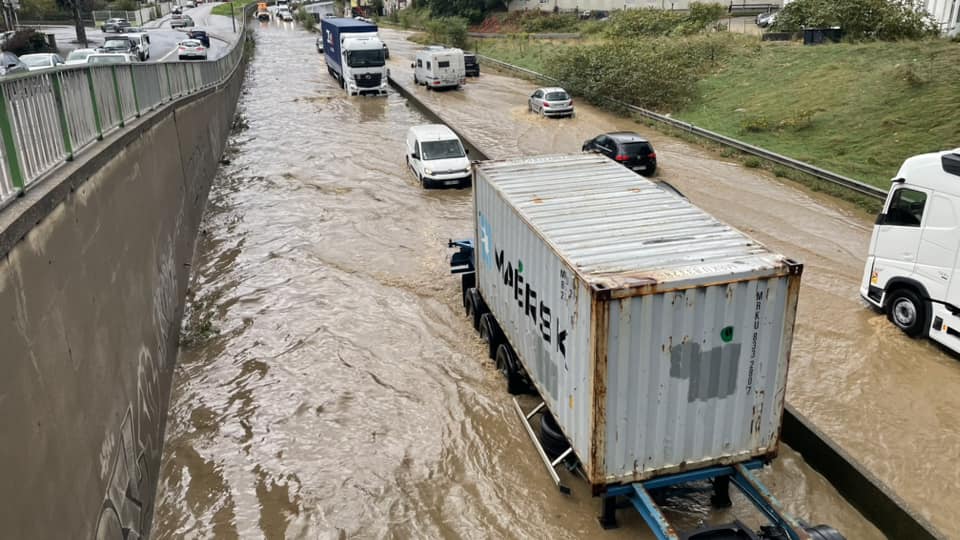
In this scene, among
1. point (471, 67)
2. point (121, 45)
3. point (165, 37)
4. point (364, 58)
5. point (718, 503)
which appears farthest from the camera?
point (165, 37)

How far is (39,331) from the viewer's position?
5.44 metres

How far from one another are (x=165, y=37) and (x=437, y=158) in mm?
51649

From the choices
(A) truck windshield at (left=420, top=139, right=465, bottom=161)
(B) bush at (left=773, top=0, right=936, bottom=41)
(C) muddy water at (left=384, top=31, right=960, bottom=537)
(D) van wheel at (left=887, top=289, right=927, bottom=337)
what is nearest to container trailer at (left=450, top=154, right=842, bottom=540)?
(C) muddy water at (left=384, top=31, right=960, bottom=537)

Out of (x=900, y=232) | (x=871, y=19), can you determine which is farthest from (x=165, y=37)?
(x=900, y=232)

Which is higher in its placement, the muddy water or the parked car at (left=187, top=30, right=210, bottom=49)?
the parked car at (left=187, top=30, right=210, bottom=49)

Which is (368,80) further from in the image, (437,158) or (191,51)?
(437,158)

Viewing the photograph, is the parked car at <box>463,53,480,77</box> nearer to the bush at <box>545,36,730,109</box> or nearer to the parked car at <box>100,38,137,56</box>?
the bush at <box>545,36,730,109</box>

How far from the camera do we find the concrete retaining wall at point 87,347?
16.2 feet

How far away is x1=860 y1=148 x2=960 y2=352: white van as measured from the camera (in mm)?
10719

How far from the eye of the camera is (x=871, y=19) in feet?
117

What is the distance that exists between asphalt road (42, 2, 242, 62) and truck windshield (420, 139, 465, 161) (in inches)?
866

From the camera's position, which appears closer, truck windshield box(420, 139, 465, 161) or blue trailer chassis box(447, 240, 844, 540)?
blue trailer chassis box(447, 240, 844, 540)

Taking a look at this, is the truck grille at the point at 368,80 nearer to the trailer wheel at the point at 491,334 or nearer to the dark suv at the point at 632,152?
the dark suv at the point at 632,152

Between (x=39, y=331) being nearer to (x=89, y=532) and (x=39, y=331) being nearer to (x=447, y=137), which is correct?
(x=89, y=532)
